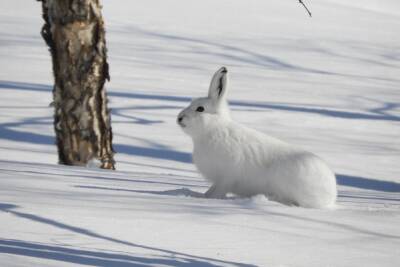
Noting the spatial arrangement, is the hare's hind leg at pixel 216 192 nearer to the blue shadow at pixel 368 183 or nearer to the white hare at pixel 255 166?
the white hare at pixel 255 166

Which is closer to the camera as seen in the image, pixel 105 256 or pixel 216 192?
pixel 105 256

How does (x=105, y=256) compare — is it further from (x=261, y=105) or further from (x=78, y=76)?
(x=261, y=105)

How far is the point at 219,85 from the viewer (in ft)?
13.6

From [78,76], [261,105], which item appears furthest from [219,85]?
[261,105]

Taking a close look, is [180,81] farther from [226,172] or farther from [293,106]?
[226,172]

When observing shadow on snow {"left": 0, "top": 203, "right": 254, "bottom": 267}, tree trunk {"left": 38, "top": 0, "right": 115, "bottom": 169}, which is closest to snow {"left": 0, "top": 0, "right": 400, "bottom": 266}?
shadow on snow {"left": 0, "top": 203, "right": 254, "bottom": 267}

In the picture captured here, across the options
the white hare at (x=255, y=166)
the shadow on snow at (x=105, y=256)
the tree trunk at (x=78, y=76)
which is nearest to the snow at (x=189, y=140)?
the shadow on snow at (x=105, y=256)

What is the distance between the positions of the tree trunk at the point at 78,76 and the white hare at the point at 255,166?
1377mm

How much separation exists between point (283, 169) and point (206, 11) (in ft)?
51.4

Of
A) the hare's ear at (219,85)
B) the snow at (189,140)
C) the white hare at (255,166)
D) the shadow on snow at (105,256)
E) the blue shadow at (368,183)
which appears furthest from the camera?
the blue shadow at (368,183)

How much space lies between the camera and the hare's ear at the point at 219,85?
410 cm

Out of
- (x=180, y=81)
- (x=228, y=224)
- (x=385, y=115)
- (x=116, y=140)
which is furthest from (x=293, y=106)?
(x=228, y=224)

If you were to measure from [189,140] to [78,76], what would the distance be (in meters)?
2.75

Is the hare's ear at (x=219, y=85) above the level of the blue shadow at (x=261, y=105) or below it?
above
